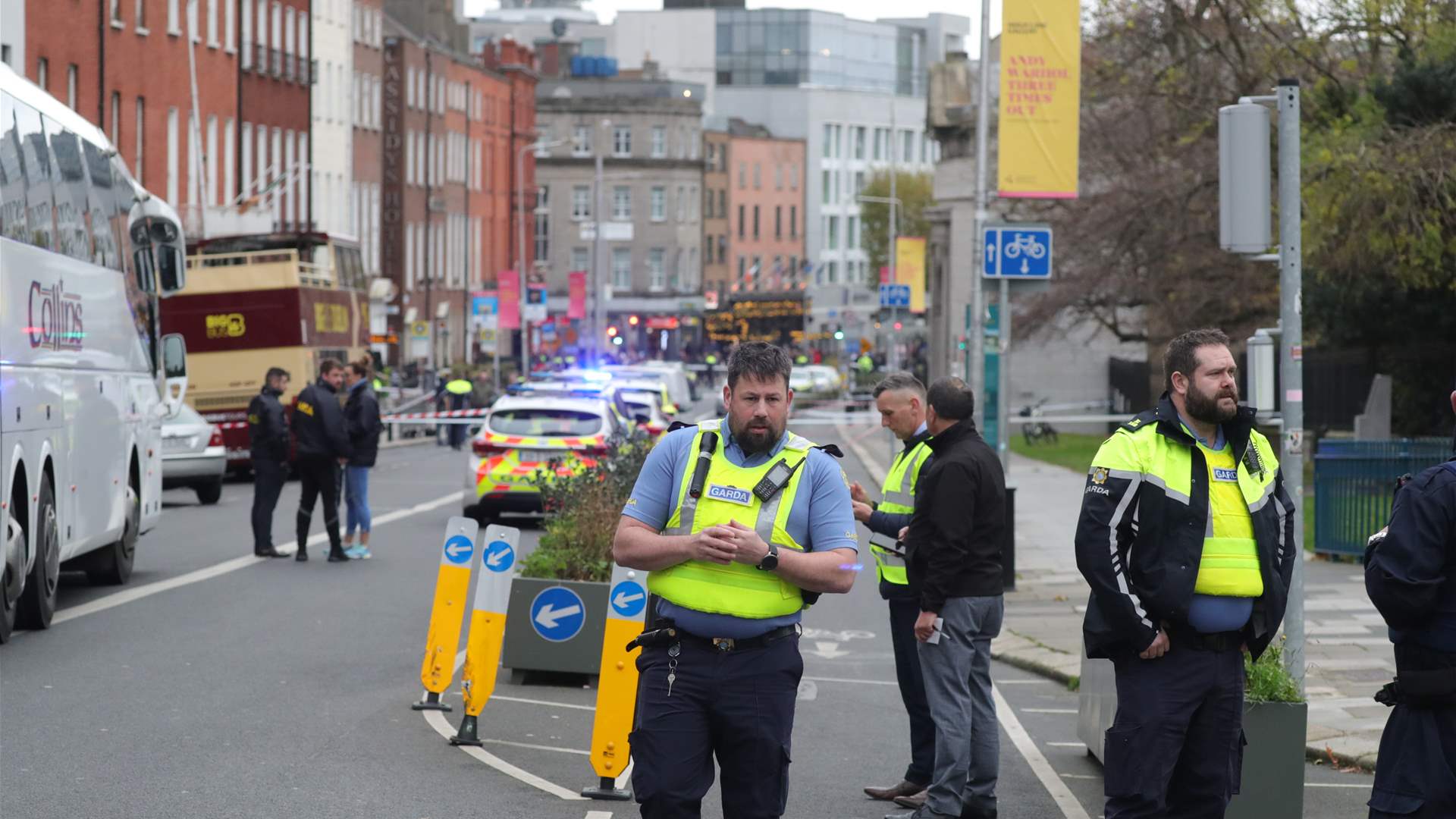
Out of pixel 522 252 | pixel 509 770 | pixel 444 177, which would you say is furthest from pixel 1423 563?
pixel 522 252

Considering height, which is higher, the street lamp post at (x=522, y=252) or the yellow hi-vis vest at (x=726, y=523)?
the street lamp post at (x=522, y=252)

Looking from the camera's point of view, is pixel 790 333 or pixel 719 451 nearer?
pixel 719 451

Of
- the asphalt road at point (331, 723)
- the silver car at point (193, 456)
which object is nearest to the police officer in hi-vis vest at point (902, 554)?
the asphalt road at point (331, 723)

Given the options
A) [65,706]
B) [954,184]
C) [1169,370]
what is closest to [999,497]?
[1169,370]

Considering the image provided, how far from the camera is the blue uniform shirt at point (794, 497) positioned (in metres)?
6.56

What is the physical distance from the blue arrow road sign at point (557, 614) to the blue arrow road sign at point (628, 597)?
3.07 meters

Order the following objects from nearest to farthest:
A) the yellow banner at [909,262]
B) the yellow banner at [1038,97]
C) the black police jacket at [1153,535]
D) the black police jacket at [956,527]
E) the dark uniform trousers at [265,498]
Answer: the black police jacket at [1153,535] < the black police jacket at [956,527] < the dark uniform trousers at [265,498] < the yellow banner at [1038,97] < the yellow banner at [909,262]

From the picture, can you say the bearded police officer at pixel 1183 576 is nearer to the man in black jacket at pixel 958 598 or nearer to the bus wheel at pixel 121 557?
the man in black jacket at pixel 958 598

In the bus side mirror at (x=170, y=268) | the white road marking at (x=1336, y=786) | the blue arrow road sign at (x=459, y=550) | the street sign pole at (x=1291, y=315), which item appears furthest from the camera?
the bus side mirror at (x=170, y=268)

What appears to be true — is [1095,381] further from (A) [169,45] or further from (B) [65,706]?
(B) [65,706]

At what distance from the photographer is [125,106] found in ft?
178

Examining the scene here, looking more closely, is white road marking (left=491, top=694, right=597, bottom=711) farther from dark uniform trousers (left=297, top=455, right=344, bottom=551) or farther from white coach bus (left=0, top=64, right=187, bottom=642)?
dark uniform trousers (left=297, top=455, right=344, bottom=551)

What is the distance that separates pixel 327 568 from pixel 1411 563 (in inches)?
586

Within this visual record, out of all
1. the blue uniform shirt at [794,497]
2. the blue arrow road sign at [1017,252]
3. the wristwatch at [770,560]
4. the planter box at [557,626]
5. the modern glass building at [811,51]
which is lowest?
the planter box at [557,626]
